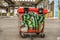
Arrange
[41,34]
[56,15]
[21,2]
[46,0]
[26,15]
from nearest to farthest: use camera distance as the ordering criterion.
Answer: [26,15] < [41,34] < [56,15] < [46,0] < [21,2]

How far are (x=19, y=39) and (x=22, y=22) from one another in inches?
30.0

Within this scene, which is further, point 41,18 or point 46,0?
point 46,0

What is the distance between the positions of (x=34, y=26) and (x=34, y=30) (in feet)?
0.63

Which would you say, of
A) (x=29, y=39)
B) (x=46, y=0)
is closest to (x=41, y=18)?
(x=29, y=39)

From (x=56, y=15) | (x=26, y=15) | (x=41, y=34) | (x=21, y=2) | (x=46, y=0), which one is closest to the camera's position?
(x=26, y=15)

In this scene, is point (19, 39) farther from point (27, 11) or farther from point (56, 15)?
point (56, 15)

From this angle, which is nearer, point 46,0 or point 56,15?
point 56,15

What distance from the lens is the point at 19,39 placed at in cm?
1020

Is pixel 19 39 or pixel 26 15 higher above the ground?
pixel 26 15

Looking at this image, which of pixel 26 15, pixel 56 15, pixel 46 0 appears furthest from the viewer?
pixel 46 0

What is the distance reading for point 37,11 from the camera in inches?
404

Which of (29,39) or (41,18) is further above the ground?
(41,18)

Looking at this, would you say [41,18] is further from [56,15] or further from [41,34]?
[56,15]

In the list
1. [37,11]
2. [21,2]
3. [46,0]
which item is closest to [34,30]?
[37,11]
